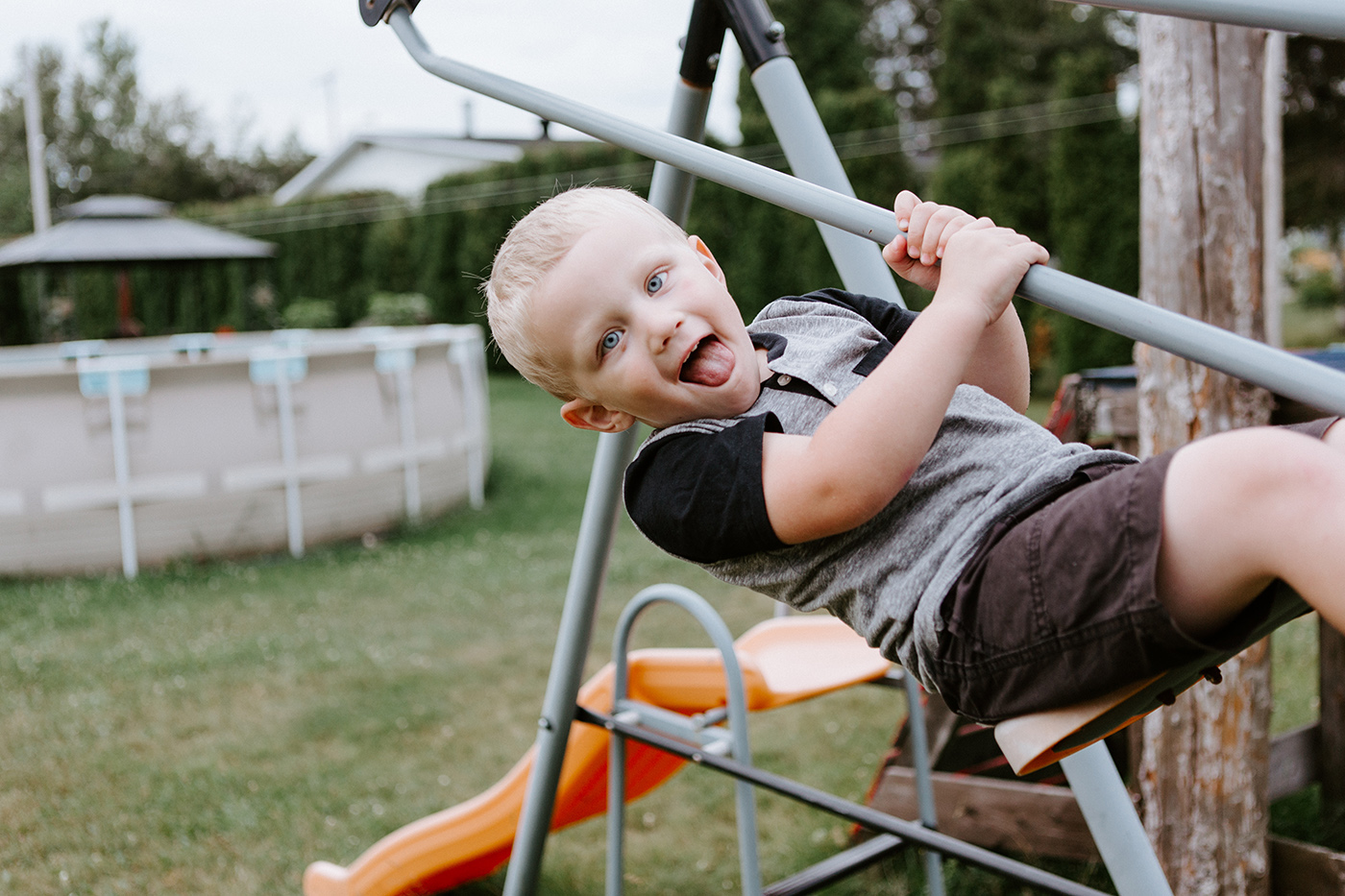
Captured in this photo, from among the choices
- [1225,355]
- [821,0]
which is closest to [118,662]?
[1225,355]

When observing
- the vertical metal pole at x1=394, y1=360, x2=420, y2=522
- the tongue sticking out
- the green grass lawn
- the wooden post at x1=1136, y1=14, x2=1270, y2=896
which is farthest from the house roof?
the tongue sticking out

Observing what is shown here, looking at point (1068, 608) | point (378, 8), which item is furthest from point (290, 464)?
point (1068, 608)

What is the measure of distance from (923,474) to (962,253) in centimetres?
23

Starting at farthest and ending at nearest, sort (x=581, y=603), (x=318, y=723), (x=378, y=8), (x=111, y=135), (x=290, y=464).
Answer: (x=111, y=135)
(x=290, y=464)
(x=318, y=723)
(x=581, y=603)
(x=378, y=8)

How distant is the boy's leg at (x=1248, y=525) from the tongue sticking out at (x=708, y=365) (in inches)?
18.3

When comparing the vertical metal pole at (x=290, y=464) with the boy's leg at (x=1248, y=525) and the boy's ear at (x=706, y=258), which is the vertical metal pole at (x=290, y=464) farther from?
the boy's leg at (x=1248, y=525)

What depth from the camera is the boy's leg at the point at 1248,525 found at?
798mm

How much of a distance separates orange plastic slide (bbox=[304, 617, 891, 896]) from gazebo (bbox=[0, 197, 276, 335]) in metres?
8.87

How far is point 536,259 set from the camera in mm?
1153

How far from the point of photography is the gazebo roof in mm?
10023

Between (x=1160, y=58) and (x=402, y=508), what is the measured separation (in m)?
5.78

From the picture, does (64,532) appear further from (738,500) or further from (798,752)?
(738,500)

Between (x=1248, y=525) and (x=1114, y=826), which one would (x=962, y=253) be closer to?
(x=1248, y=525)

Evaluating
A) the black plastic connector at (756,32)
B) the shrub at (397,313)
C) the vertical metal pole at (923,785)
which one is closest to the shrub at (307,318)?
the shrub at (397,313)
